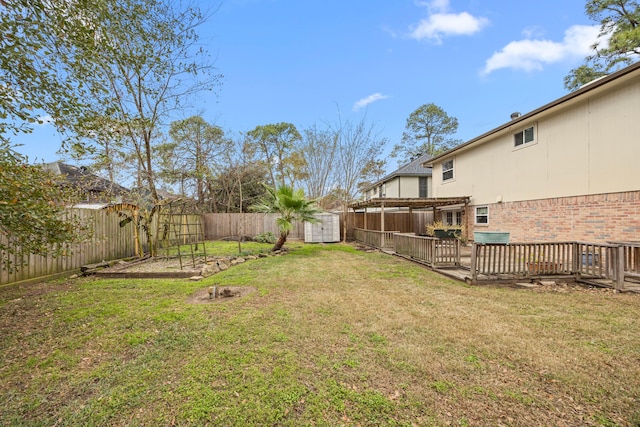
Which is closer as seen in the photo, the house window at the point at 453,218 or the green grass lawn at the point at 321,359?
the green grass lawn at the point at 321,359

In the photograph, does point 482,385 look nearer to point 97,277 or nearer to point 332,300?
point 332,300

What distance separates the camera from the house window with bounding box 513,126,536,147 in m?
9.67

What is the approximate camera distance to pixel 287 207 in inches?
428

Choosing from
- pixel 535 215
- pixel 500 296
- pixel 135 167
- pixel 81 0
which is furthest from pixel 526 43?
pixel 135 167

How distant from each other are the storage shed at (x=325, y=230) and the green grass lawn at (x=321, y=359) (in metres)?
10.2

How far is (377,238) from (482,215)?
4.87 m

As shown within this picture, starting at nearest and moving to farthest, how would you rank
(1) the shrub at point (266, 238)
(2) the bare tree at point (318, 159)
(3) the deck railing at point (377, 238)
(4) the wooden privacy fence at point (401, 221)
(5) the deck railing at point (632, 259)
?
1. (5) the deck railing at point (632, 259)
2. (3) the deck railing at point (377, 238)
3. (1) the shrub at point (266, 238)
4. (4) the wooden privacy fence at point (401, 221)
5. (2) the bare tree at point (318, 159)

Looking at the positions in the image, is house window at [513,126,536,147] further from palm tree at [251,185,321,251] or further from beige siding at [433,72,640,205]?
palm tree at [251,185,321,251]

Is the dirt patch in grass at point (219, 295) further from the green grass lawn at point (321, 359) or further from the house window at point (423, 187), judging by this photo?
the house window at point (423, 187)

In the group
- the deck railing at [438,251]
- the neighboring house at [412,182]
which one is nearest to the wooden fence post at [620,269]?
the deck railing at [438,251]

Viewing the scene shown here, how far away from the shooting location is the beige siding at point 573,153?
6906 millimetres

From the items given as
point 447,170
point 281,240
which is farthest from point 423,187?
point 281,240

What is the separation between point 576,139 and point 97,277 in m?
14.2

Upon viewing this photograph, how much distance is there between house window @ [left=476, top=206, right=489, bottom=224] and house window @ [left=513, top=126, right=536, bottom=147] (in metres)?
2.99
